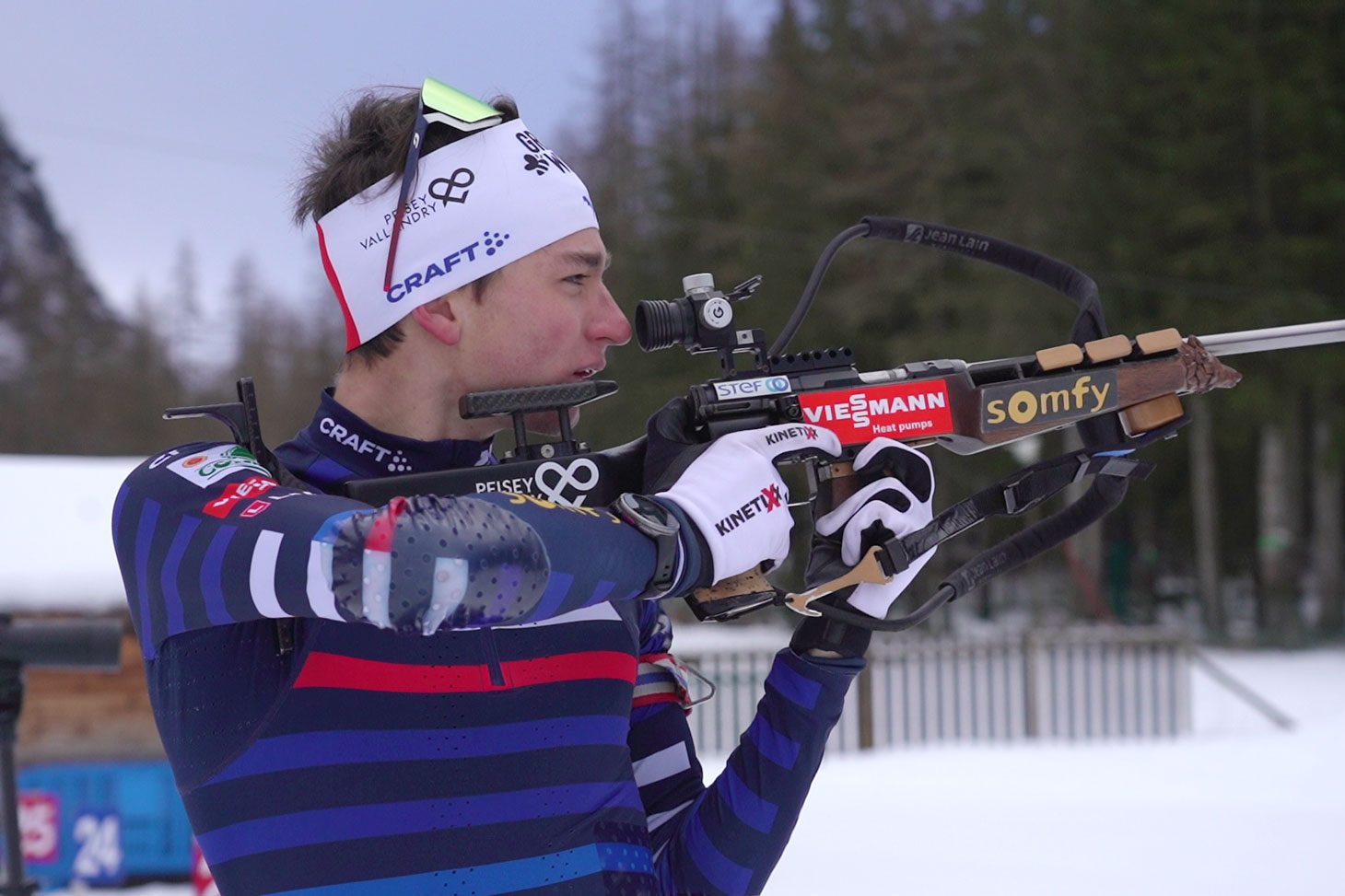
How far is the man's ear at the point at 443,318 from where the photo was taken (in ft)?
5.30

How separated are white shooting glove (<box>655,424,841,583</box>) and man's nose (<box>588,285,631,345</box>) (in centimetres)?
21

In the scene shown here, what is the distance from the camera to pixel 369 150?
5.56 feet

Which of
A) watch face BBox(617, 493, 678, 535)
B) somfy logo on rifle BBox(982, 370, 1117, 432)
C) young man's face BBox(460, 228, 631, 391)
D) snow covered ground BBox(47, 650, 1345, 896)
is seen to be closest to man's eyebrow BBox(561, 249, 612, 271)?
young man's face BBox(460, 228, 631, 391)

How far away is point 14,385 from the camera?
82.0ft

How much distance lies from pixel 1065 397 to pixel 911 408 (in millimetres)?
277

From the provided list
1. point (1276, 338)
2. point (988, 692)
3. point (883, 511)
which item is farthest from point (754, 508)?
point (988, 692)

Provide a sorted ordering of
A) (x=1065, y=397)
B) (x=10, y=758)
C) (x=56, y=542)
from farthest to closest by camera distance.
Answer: (x=56, y=542), (x=10, y=758), (x=1065, y=397)

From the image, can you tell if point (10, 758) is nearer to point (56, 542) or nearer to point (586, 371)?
point (586, 371)

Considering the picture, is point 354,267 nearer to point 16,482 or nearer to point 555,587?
point 555,587

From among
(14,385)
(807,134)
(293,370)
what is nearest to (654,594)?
(807,134)

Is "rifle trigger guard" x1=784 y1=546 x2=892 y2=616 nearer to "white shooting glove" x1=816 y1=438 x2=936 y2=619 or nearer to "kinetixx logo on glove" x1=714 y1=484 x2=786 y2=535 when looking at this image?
"white shooting glove" x1=816 y1=438 x2=936 y2=619

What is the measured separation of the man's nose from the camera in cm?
164

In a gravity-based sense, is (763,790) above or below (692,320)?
below

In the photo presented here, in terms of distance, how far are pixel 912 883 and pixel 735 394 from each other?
11.8 feet
